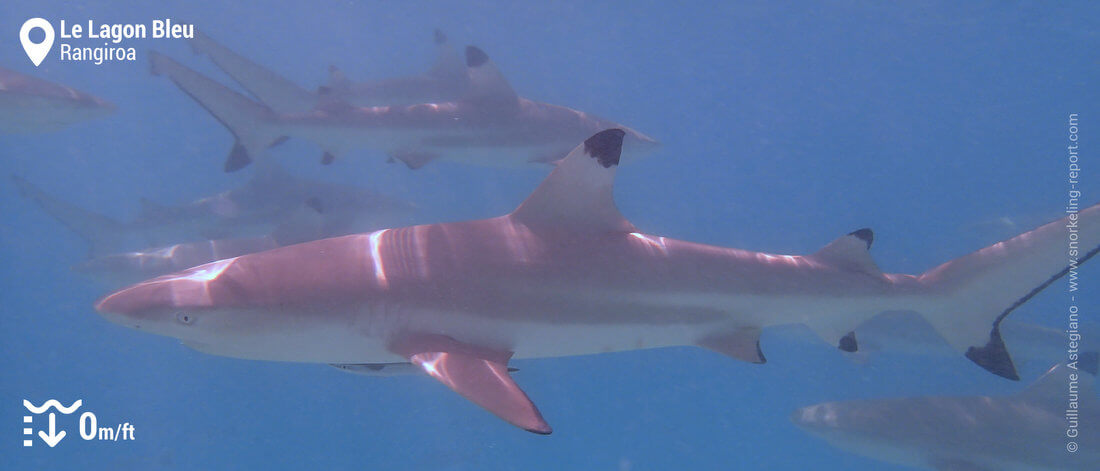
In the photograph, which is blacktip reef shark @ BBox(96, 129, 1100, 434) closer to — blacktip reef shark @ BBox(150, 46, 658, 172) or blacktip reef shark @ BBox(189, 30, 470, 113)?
blacktip reef shark @ BBox(150, 46, 658, 172)

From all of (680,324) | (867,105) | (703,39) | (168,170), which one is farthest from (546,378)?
(168,170)

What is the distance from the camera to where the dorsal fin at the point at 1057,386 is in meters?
8.88

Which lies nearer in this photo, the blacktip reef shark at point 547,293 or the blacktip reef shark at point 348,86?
the blacktip reef shark at point 547,293

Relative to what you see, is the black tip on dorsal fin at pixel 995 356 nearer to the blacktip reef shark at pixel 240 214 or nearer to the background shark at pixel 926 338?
the background shark at pixel 926 338

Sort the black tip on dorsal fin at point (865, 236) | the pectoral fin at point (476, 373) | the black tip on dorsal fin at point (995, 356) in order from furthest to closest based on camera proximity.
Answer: the black tip on dorsal fin at point (995, 356)
the black tip on dorsal fin at point (865, 236)
the pectoral fin at point (476, 373)

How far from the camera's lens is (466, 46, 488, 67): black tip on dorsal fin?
850 cm

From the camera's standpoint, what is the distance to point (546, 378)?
25.5 m

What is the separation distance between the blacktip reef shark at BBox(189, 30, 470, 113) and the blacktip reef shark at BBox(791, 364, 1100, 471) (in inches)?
329

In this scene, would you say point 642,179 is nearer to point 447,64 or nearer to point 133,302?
point 447,64

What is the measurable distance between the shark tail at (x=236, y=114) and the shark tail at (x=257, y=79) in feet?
3.30

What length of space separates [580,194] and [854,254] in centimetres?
188

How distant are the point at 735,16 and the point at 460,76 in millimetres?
29033

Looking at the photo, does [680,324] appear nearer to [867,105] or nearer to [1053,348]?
[1053,348]

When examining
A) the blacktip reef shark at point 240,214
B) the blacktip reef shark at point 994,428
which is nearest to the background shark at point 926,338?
the blacktip reef shark at point 994,428
